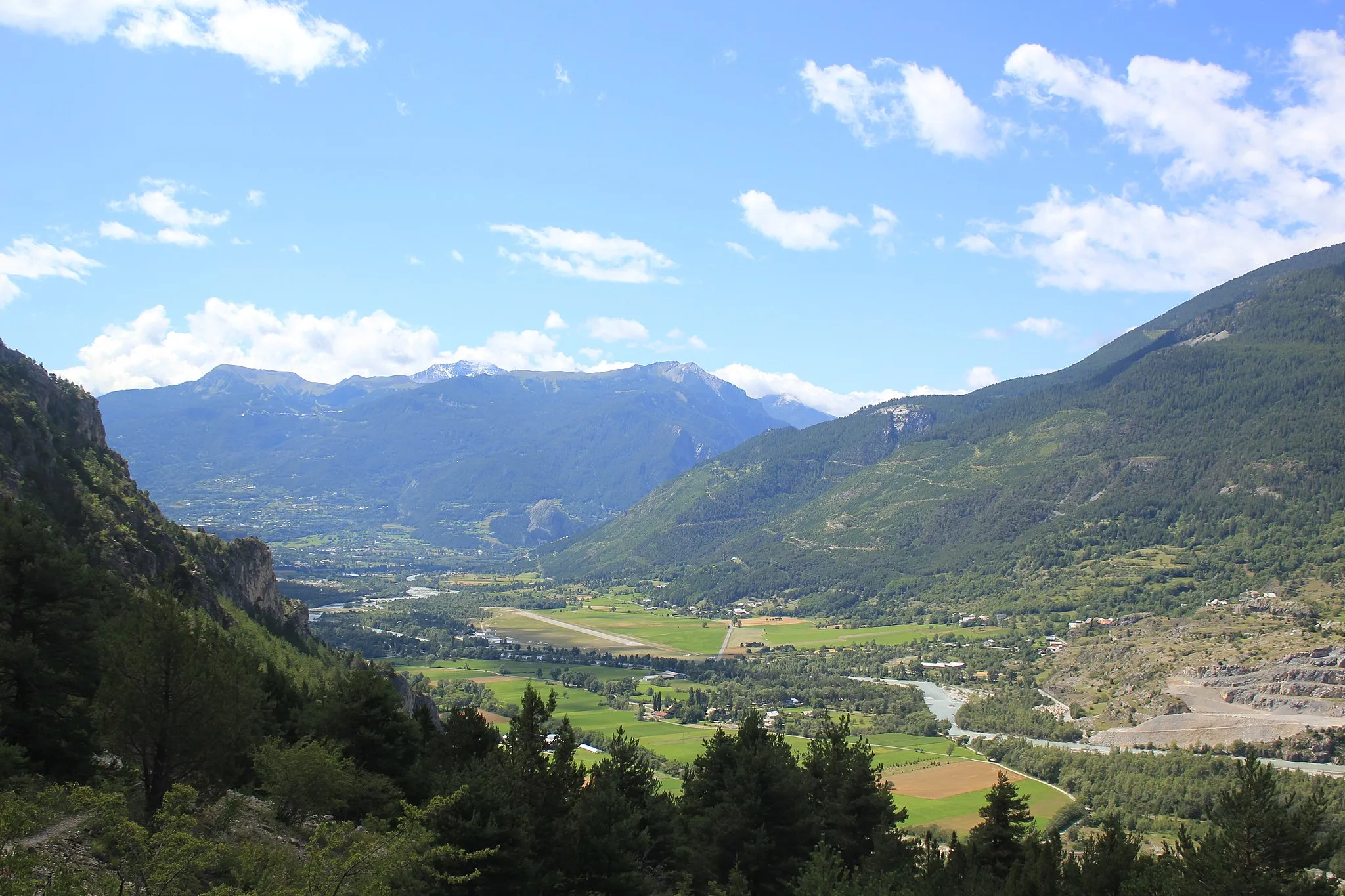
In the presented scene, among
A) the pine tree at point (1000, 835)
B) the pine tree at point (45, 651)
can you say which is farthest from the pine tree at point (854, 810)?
the pine tree at point (45, 651)

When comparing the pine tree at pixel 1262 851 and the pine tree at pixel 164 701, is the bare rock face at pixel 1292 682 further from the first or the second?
the pine tree at pixel 164 701

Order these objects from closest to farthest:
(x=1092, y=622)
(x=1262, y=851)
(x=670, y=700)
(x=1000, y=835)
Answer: (x=1262, y=851), (x=1000, y=835), (x=670, y=700), (x=1092, y=622)

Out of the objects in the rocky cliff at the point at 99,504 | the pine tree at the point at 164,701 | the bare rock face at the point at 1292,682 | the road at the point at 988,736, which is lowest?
the road at the point at 988,736

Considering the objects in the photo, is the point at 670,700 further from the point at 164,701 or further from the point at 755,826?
the point at 164,701

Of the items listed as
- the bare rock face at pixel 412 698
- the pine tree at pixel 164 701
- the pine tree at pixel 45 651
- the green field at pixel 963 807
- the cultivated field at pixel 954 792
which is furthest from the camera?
the cultivated field at pixel 954 792

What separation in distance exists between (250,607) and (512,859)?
3048 inches

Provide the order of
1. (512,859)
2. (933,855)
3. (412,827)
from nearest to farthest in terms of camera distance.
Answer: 1. (412,827)
2. (512,859)
3. (933,855)

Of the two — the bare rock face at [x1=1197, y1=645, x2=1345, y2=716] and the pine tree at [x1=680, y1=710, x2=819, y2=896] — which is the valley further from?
the bare rock face at [x1=1197, y1=645, x2=1345, y2=716]

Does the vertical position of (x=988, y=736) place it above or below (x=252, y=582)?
below

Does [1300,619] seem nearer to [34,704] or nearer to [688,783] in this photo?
[688,783]

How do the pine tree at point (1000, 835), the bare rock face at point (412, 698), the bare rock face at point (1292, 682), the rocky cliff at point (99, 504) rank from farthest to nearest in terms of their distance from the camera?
1. the bare rock face at point (1292, 682)
2. the bare rock face at point (412, 698)
3. the rocky cliff at point (99, 504)
4. the pine tree at point (1000, 835)

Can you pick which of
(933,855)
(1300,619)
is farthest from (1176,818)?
(1300,619)

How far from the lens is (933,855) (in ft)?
128

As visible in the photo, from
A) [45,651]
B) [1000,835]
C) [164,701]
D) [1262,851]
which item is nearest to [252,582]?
[45,651]
